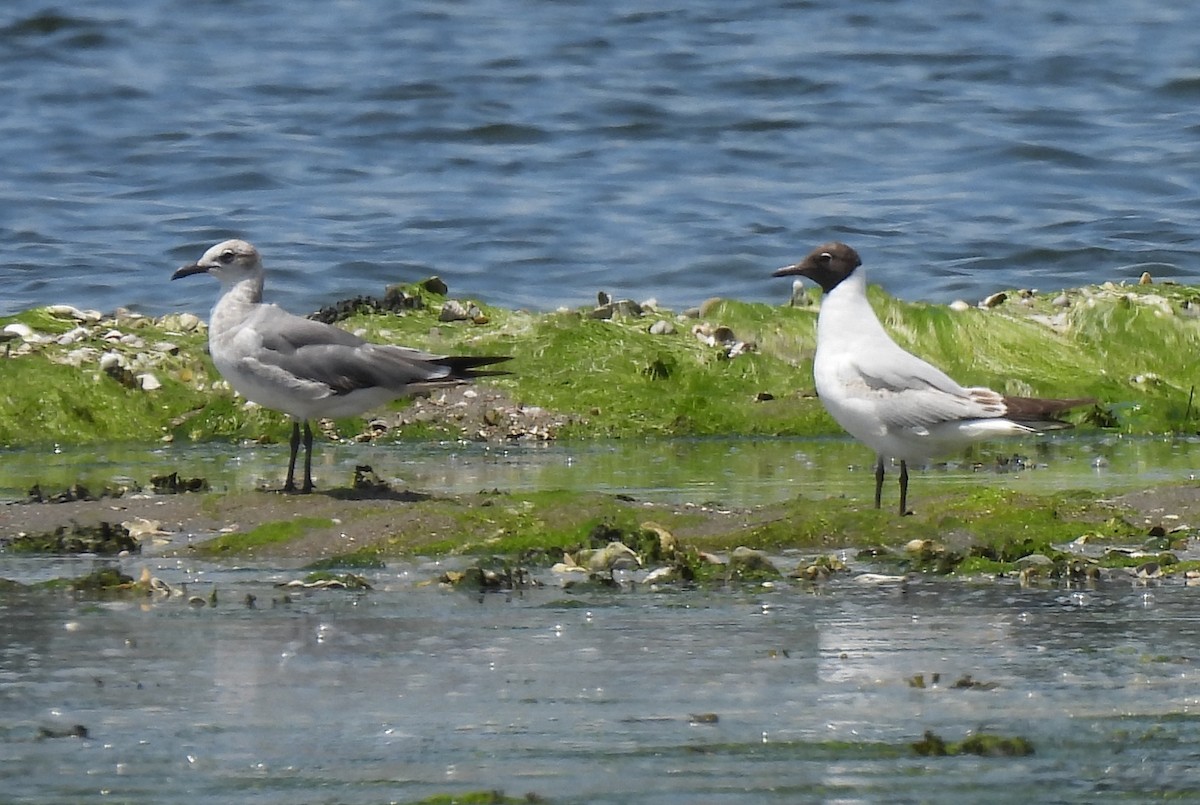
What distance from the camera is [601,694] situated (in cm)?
549

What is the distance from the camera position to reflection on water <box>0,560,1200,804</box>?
466cm

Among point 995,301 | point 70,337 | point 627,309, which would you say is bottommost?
point 70,337

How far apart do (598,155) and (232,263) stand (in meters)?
12.6

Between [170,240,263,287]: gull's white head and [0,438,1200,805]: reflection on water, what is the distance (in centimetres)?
254

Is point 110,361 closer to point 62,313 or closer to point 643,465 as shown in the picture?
point 62,313

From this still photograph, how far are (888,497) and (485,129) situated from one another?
1473 cm

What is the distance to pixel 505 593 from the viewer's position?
7047 millimetres

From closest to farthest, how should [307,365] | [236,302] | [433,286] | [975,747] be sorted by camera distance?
[975,747] < [307,365] < [236,302] < [433,286]

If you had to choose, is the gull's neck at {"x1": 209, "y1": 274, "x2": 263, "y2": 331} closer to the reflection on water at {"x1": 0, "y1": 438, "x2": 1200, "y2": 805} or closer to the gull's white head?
the gull's white head

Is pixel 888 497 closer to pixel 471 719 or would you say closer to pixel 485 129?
pixel 471 719

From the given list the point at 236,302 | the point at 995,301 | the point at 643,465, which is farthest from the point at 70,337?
the point at 995,301

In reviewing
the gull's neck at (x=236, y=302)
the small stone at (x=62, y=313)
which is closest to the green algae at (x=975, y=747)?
the gull's neck at (x=236, y=302)

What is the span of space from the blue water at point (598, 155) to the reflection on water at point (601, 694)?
9.87 metres

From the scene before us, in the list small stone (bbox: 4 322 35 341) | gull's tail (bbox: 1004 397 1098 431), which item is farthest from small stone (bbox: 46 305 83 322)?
gull's tail (bbox: 1004 397 1098 431)
